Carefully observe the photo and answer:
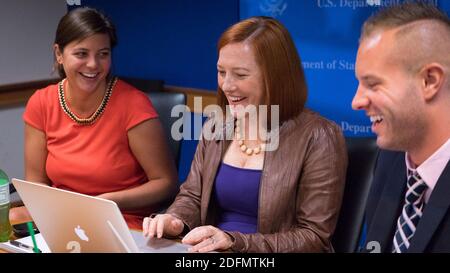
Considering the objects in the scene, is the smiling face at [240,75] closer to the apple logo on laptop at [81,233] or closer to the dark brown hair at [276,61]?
Result: the dark brown hair at [276,61]

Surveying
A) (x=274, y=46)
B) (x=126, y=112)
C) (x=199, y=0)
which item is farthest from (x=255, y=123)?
A: (x=199, y=0)

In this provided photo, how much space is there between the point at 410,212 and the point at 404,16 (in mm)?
479

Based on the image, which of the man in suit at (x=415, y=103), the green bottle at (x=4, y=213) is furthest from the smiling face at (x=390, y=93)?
the green bottle at (x=4, y=213)

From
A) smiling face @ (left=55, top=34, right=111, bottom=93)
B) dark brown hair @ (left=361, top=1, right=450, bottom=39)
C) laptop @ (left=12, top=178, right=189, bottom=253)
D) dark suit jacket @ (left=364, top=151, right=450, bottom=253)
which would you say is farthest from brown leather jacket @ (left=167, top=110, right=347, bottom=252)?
smiling face @ (left=55, top=34, right=111, bottom=93)

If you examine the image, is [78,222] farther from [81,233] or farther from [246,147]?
[246,147]

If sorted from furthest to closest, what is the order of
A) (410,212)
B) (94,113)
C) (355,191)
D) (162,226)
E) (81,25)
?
(94,113) < (81,25) < (355,191) < (162,226) < (410,212)

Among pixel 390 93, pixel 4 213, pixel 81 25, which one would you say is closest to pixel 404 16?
pixel 390 93

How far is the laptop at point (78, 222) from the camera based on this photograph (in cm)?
155

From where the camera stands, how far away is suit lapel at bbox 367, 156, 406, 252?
1.62 metres

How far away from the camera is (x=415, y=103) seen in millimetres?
1451

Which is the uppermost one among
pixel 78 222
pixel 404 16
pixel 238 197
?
A: pixel 404 16

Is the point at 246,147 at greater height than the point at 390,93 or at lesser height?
lesser

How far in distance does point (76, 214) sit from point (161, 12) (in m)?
2.78

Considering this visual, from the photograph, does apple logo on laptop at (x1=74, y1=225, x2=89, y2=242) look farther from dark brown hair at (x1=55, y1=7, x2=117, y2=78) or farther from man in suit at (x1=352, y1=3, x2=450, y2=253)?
dark brown hair at (x1=55, y1=7, x2=117, y2=78)
